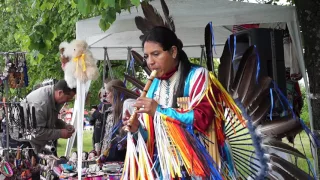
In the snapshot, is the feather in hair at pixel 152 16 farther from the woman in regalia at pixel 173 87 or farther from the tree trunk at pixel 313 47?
the tree trunk at pixel 313 47

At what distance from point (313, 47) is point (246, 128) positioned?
2.06 metres

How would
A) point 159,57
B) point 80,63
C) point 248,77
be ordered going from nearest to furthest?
1. point 159,57
2. point 248,77
3. point 80,63

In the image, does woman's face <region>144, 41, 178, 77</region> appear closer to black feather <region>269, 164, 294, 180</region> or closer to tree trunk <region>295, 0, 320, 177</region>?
black feather <region>269, 164, 294, 180</region>

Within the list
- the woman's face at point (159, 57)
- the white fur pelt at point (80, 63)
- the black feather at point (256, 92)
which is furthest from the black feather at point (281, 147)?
the white fur pelt at point (80, 63)

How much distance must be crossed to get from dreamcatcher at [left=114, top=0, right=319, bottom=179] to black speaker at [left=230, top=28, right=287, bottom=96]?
1.93 meters

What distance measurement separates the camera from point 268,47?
5012mm

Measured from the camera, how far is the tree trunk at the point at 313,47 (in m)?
4.66

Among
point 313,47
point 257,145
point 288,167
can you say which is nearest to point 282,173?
point 288,167

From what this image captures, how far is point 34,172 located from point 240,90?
8.90 ft

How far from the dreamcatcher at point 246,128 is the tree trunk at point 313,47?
5.57 feet

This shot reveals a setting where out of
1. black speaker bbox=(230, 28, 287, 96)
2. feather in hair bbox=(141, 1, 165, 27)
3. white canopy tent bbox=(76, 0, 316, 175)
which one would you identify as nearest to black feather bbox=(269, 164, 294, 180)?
feather in hair bbox=(141, 1, 165, 27)

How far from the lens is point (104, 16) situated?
454 centimetres

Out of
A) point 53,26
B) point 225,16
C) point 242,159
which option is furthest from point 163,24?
point 53,26

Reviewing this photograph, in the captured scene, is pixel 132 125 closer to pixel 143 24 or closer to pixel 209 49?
pixel 209 49
